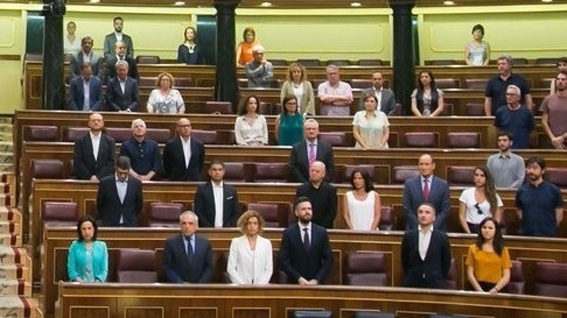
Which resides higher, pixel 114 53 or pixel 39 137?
pixel 114 53

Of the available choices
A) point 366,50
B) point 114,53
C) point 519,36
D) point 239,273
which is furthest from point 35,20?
point 239,273

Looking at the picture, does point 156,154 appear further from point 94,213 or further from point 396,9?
point 396,9

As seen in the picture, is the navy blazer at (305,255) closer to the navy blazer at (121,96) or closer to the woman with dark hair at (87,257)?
the woman with dark hair at (87,257)

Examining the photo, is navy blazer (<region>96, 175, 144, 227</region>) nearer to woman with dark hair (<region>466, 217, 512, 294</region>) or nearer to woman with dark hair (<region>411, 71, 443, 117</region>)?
woman with dark hair (<region>466, 217, 512, 294</region>)

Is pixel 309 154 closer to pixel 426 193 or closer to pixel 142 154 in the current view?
pixel 426 193

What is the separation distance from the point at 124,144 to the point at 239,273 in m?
2.33

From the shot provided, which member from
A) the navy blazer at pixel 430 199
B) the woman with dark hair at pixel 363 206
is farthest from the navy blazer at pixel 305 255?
the navy blazer at pixel 430 199

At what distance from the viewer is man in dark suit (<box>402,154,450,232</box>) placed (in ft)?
35.0

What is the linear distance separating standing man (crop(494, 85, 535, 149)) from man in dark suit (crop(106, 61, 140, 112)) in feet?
12.4

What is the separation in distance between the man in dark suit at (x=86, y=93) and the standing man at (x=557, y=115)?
4.51 m

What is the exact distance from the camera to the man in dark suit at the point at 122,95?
13.9 m

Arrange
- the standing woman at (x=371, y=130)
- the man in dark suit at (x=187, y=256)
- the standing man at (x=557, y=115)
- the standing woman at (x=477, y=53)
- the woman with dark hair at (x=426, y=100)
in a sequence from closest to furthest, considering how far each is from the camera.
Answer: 1. the man in dark suit at (x=187, y=256)
2. the standing man at (x=557, y=115)
3. the standing woman at (x=371, y=130)
4. the woman with dark hair at (x=426, y=100)
5. the standing woman at (x=477, y=53)

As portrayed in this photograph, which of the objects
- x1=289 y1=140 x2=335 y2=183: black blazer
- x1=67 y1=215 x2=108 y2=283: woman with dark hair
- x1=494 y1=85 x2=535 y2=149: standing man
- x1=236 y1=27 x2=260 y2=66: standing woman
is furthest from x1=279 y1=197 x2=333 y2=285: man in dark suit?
x1=236 y1=27 x2=260 y2=66: standing woman

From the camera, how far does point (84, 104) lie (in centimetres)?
1391
